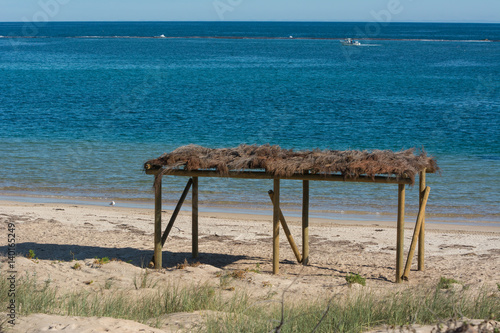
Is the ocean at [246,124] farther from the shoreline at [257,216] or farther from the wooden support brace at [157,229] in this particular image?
the wooden support brace at [157,229]

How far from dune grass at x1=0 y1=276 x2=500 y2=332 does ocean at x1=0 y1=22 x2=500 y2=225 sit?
505 cm

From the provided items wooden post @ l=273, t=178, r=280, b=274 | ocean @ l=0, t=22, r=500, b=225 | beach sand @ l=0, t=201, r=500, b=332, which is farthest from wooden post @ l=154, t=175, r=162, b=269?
ocean @ l=0, t=22, r=500, b=225

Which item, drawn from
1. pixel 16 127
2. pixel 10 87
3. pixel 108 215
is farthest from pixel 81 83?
pixel 108 215

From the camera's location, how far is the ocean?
58.1 feet

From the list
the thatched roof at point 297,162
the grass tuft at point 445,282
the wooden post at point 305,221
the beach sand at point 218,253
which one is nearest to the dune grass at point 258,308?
the beach sand at point 218,253

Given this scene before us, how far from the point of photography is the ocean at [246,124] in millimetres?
17719

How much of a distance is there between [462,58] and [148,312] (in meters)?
81.0

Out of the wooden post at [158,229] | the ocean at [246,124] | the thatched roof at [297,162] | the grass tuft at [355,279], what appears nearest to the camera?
the thatched roof at [297,162]

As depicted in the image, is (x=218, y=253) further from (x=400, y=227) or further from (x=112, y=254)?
(x=400, y=227)

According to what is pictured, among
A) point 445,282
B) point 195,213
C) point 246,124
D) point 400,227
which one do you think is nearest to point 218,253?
point 195,213

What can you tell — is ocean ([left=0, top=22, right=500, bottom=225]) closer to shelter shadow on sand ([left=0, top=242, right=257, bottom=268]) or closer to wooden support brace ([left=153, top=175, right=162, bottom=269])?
shelter shadow on sand ([left=0, top=242, right=257, bottom=268])

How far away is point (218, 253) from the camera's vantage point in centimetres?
1192

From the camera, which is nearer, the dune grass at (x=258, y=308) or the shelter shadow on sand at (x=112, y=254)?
the dune grass at (x=258, y=308)

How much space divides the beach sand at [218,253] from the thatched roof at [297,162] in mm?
1753
